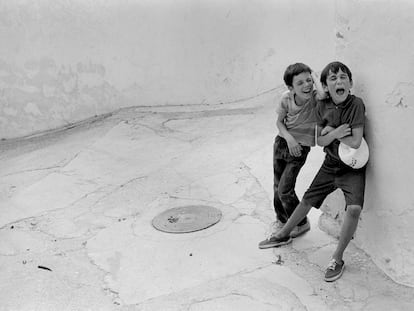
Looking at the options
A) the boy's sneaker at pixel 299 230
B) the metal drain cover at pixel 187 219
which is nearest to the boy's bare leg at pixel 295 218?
the boy's sneaker at pixel 299 230

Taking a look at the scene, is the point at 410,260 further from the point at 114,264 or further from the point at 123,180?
the point at 123,180

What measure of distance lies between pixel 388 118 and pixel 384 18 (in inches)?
20.7

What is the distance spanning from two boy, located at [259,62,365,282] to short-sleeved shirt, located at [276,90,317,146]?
5.0 inches

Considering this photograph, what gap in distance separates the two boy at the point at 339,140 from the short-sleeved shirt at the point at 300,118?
13 centimetres

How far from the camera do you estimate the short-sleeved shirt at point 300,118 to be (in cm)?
306

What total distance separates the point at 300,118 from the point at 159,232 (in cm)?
135

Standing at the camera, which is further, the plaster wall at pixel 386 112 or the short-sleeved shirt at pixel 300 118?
the short-sleeved shirt at pixel 300 118

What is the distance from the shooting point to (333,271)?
2.87 metres

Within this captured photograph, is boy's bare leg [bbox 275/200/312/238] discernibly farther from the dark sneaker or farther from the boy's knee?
the boy's knee

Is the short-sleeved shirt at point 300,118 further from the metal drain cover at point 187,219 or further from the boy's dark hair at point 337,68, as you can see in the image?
the metal drain cover at point 187,219

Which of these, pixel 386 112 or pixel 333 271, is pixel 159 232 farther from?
pixel 386 112

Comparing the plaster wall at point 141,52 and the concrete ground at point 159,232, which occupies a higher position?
the plaster wall at point 141,52

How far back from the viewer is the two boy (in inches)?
107

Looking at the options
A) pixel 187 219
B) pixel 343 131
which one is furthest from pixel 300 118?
pixel 187 219
